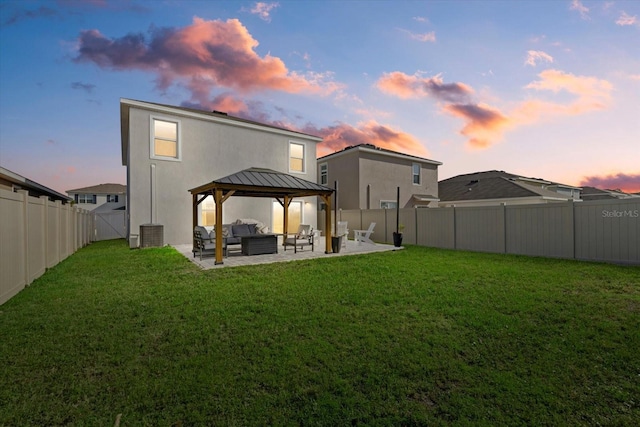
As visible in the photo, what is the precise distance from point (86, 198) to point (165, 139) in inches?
1302

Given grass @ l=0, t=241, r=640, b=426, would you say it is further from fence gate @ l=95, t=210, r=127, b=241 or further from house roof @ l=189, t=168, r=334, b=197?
fence gate @ l=95, t=210, r=127, b=241

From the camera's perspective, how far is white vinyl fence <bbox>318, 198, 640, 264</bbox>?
8297 mm

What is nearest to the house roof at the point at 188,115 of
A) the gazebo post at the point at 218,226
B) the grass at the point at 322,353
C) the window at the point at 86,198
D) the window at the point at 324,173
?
the window at the point at 324,173

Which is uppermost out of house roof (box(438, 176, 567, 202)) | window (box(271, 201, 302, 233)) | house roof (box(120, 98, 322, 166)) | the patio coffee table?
house roof (box(120, 98, 322, 166))

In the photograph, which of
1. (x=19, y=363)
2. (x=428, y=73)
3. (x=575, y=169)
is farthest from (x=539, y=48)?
(x=19, y=363)

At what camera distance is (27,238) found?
19.7ft

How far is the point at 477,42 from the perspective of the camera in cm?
1031

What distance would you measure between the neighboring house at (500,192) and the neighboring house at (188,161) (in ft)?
42.2

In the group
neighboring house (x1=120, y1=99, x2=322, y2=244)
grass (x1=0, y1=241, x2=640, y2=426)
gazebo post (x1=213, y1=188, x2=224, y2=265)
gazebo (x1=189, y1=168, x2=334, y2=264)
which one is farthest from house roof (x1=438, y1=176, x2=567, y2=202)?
gazebo post (x1=213, y1=188, x2=224, y2=265)

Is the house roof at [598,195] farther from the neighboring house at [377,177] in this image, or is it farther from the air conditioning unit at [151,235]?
the air conditioning unit at [151,235]

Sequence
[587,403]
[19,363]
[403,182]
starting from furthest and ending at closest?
[403,182] < [19,363] < [587,403]

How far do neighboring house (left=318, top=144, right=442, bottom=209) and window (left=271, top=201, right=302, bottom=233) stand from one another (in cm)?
355

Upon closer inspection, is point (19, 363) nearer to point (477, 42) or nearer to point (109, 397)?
point (109, 397)

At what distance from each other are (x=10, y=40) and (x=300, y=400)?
1396cm
